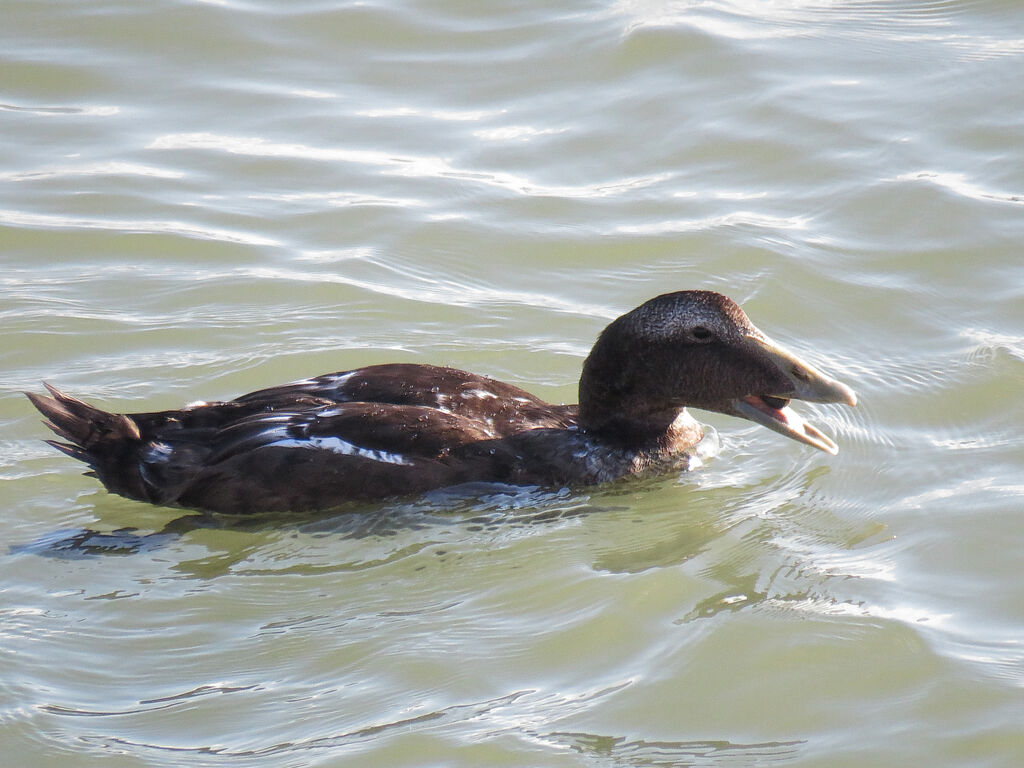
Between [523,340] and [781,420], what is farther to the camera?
[523,340]

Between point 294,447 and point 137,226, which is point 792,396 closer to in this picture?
point 294,447

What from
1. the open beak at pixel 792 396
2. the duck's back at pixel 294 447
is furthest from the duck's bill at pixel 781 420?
the duck's back at pixel 294 447

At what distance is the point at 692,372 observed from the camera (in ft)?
21.5

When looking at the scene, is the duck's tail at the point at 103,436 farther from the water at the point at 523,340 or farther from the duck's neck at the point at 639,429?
the duck's neck at the point at 639,429

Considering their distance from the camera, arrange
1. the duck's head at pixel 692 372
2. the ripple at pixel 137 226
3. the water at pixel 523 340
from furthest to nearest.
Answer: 1. the ripple at pixel 137 226
2. the duck's head at pixel 692 372
3. the water at pixel 523 340

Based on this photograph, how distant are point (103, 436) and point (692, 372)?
261 cm

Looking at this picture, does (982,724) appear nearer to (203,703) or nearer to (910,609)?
(910,609)

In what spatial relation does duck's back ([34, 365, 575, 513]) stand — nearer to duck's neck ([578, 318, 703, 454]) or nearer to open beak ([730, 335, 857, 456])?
duck's neck ([578, 318, 703, 454])

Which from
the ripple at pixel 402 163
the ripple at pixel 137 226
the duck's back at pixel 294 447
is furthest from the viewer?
the ripple at pixel 402 163

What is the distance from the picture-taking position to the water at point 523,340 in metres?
4.93

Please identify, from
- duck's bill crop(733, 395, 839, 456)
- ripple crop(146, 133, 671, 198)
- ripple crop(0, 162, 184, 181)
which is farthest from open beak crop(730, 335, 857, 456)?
ripple crop(0, 162, 184, 181)

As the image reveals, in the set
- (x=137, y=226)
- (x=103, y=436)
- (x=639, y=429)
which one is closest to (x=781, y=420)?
(x=639, y=429)

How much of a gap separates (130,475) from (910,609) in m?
3.25

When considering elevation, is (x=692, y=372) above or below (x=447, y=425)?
above
